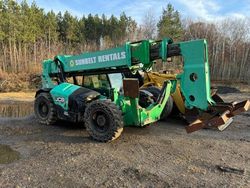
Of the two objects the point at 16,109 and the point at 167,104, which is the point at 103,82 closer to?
the point at 167,104

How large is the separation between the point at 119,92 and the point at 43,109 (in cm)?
246

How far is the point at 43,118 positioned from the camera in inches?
336

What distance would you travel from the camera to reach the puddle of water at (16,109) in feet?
34.7

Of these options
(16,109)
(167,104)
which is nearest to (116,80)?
(167,104)

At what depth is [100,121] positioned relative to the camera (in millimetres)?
6762

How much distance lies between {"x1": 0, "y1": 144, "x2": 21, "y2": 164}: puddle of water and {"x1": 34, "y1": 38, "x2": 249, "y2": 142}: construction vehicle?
159 centimetres

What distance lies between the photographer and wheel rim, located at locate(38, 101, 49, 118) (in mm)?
8490

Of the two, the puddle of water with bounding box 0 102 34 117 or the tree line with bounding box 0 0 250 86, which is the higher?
the tree line with bounding box 0 0 250 86

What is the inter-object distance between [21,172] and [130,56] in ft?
10.9

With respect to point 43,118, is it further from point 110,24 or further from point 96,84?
point 110,24

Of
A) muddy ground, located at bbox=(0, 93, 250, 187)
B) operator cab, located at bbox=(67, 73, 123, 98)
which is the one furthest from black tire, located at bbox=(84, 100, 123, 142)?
operator cab, located at bbox=(67, 73, 123, 98)

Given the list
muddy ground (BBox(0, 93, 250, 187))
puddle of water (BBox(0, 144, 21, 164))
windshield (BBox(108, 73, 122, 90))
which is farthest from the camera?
windshield (BBox(108, 73, 122, 90))

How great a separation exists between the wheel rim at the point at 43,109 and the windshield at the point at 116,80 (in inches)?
76.1

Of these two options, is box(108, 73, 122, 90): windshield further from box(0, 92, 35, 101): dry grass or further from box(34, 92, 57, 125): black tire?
box(0, 92, 35, 101): dry grass
